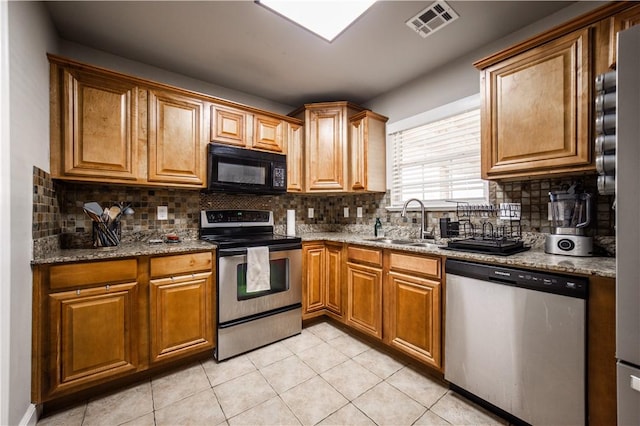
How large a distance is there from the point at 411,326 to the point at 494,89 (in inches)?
69.1

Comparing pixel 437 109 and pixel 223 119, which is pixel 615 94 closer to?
pixel 437 109

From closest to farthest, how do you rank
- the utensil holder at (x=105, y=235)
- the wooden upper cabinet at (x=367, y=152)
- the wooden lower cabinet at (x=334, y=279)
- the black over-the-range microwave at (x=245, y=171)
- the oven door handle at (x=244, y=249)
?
1. the utensil holder at (x=105, y=235)
2. the oven door handle at (x=244, y=249)
3. the black over-the-range microwave at (x=245, y=171)
4. the wooden lower cabinet at (x=334, y=279)
5. the wooden upper cabinet at (x=367, y=152)

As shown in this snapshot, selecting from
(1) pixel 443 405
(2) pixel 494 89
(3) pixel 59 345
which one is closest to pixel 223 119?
(3) pixel 59 345

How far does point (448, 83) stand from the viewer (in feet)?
8.14

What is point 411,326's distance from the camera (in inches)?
78.3

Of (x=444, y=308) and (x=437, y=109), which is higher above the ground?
(x=437, y=109)

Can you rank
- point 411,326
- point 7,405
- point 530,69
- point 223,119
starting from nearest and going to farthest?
point 7,405
point 530,69
point 411,326
point 223,119

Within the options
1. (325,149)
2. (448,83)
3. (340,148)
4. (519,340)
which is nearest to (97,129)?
(325,149)

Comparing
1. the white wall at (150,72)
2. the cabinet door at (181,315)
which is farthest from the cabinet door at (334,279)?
the white wall at (150,72)

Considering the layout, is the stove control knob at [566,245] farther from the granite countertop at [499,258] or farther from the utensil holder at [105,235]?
the utensil holder at [105,235]

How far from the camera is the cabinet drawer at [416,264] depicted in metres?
1.84

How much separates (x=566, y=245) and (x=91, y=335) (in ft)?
9.52

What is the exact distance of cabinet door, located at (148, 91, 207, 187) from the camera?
7.14 feet

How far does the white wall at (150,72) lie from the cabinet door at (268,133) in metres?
0.49
